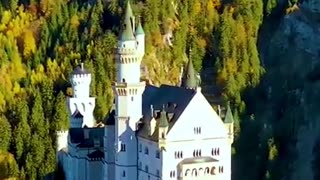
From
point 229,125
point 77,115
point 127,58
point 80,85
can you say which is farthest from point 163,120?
point 80,85

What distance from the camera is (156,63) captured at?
101m

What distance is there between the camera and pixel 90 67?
98.1m

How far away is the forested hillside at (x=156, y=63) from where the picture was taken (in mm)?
90688

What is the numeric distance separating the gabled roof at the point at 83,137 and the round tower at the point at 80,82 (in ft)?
17.0

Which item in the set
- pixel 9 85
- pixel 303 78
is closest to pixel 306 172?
pixel 303 78

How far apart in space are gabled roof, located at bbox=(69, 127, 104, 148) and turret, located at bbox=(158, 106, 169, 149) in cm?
951

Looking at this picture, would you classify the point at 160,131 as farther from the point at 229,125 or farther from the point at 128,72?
the point at 229,125

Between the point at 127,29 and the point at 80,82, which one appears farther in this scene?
the point at 80,82

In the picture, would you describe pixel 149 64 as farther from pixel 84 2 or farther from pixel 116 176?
pixel 116 176

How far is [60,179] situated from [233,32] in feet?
84.1

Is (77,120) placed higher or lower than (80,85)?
lower

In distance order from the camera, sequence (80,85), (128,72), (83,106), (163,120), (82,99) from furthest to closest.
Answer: (80,85) → (82,99) → (83,106) → (128,72) → (163,120)

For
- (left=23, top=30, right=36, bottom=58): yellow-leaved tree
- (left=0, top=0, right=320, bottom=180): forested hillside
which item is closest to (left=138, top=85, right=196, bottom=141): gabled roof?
(left=0, top=0, right=320, bottom=180): forested hillside

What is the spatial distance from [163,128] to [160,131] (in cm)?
27
